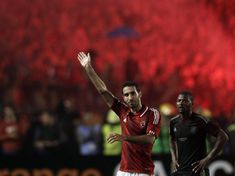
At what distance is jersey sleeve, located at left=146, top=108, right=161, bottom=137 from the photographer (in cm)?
943

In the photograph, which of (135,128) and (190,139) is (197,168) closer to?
(190,139)

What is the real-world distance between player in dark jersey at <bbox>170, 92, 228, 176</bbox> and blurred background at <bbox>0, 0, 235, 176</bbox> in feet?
37.8

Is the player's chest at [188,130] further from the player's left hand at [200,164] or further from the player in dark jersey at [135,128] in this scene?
the player in dark jersey at [135,128]

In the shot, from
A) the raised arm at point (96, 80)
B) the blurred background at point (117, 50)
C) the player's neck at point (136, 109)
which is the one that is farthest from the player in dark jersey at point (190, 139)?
the blurred background at point (117, 50)

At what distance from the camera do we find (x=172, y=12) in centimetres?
2530

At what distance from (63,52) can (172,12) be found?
12.2 feet

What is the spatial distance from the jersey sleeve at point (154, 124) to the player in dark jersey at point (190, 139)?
61 centimetres

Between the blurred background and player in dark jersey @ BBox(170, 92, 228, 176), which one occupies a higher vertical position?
the blurred background

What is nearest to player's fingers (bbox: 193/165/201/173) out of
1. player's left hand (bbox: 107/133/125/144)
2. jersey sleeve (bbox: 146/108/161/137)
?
jersey sleeve (bbox: 146/108/161/137)

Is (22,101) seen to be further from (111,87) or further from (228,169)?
(228,169)

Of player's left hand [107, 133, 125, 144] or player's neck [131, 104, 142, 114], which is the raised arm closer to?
player's neck [131, 104, 142, 114]

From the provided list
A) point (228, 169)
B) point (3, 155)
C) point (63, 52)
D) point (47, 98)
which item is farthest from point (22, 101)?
point (228, 169)

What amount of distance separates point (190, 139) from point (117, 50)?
551 inches

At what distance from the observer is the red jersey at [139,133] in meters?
9.46
